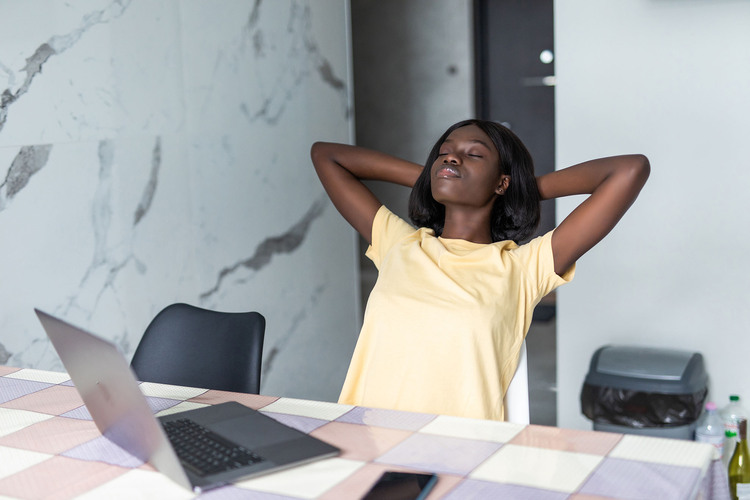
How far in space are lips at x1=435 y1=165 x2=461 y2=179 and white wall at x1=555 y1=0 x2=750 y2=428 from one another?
1.26m

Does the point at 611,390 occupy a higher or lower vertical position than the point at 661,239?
lower

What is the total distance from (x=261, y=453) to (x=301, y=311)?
2.29 meters

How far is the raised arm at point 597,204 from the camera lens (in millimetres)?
1855

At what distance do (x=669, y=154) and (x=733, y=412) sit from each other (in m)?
0.93

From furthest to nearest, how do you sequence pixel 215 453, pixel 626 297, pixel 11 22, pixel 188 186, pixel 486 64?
pixel 486 64 → pixel 626 297 → pixel 188 186 → pixel 11 22 → pixel 215 453

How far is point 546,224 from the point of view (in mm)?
4867

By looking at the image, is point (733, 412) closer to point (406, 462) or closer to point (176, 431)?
point (406, 462)

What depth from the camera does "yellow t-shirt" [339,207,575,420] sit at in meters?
1.78

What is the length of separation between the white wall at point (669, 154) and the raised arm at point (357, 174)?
41.3 inches

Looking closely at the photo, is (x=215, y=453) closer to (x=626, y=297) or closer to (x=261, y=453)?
(x=261, y=453)

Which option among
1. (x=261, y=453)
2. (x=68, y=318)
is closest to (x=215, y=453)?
(x=261, y=453)

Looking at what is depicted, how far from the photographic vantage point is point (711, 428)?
2.83 metres

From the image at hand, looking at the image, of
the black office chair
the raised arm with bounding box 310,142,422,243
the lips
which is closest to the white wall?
the raised arm with bounding box 310,142,422,243

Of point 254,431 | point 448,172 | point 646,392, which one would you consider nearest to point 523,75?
point 646,392
